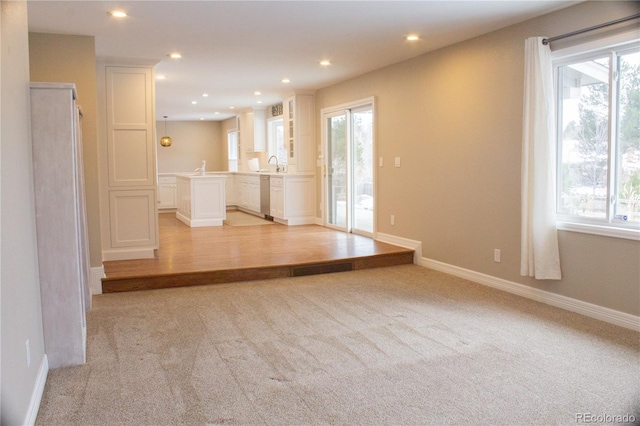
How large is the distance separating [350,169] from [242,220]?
9.73 ft

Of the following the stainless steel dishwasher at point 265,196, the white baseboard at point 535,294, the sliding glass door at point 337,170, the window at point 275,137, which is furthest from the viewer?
the window at point 275,137

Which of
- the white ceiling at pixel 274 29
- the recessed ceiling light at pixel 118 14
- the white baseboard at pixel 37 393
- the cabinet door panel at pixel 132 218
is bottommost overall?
the white baseboard at pixel 37 393

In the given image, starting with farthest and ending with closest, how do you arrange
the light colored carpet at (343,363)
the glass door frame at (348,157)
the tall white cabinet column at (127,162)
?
the glass door frame at (348,157), the tall white cabinet column at (127,162), the light colored carpet at (343,363)

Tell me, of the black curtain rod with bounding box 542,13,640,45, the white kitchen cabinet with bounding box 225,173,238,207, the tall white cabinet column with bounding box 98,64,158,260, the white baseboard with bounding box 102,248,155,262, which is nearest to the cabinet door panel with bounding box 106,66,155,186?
the tall white cabinet column with bounding box 98,64,158,260

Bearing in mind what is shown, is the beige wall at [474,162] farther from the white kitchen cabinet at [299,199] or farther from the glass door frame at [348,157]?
the white kitchen cabinet at [299,199]

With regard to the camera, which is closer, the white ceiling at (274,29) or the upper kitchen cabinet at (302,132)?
the white ceiling at (274,29)

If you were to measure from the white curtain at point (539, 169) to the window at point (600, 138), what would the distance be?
0.59 feet

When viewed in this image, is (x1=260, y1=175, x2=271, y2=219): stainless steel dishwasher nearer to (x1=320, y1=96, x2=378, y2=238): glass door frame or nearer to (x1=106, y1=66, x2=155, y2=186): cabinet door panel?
(x1=320, y1=96, x2=378, y2=238): glass door frame

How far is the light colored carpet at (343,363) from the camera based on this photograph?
270 centimetres

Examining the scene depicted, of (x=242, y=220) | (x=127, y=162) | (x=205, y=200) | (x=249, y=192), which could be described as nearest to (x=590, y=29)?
(x=127, y=162)

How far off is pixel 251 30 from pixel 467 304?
3.19 meters

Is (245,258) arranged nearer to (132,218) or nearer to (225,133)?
(132,218)

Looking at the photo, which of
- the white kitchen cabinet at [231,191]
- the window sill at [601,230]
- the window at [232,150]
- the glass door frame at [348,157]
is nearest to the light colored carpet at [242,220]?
the white kitchen cabinet at [231,191]

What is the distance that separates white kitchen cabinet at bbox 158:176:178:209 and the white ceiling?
567 centimetres
